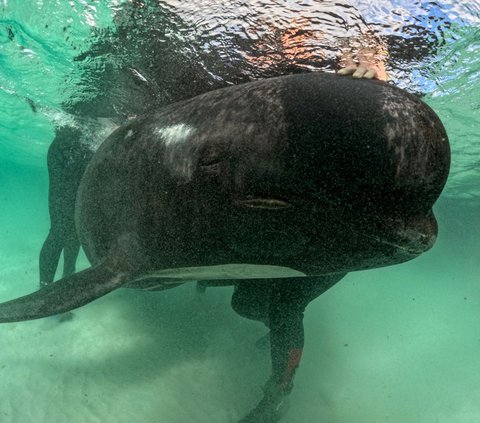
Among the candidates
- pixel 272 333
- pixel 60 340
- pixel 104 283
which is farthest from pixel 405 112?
pixel 60 340

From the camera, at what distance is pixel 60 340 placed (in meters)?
7.52

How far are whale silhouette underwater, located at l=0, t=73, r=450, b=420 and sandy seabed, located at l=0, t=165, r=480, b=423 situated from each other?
3.47 m

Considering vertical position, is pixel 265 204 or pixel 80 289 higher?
pixel 265 204

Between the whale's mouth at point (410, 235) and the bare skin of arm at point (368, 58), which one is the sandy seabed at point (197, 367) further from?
the bare skin of arm at point (368, 58)

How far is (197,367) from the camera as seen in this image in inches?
294

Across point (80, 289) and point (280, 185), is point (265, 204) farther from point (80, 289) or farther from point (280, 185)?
point (80, 289)

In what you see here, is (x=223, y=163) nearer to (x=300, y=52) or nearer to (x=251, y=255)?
(x=251, y=255)

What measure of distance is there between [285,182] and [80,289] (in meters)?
2.28

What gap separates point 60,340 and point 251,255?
6.44m

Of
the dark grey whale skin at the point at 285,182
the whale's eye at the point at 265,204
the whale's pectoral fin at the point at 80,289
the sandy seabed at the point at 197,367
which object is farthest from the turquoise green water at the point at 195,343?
the whale's eye at the point at 265,204

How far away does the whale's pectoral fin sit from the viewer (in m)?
3.34

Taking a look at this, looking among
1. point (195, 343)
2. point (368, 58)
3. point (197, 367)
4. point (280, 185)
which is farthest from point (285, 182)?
point (195, 343)

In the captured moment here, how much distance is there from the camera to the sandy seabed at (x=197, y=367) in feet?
20.2

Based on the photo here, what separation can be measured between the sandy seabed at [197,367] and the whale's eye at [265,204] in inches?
→ 199
